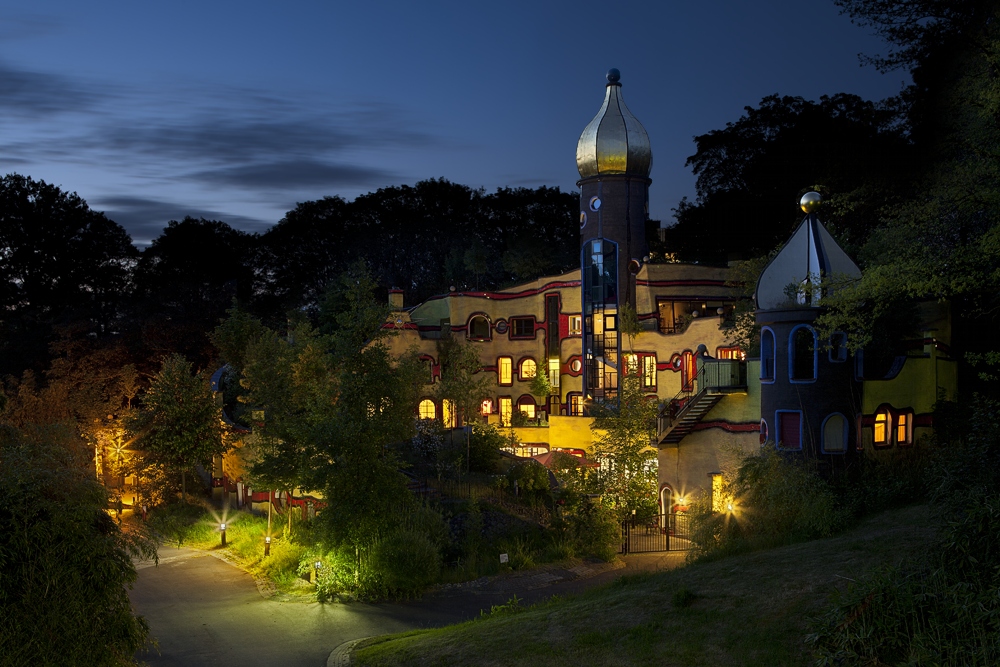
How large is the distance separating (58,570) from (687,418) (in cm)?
2144

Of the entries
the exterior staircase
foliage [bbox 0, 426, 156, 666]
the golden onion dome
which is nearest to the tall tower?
the golden onion dome

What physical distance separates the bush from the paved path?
0.55 meters

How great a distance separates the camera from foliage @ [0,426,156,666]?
9891mm

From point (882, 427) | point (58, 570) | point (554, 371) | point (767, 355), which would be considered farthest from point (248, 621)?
point (554, 371)

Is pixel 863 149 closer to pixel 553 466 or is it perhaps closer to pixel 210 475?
pixel 553 466

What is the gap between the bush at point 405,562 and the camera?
2262cm

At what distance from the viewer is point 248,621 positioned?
68.5ft

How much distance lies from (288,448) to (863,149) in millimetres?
24746

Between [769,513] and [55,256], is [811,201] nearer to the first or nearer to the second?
[769,513]

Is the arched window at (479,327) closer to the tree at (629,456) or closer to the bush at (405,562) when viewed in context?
the tree at (629,456)

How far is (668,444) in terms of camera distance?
29.5 m

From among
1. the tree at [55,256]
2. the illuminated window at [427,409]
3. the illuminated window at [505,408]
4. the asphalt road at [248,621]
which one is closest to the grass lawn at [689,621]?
the asphalt road at [248,621]

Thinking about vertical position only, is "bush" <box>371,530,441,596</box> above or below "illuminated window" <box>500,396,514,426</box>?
below

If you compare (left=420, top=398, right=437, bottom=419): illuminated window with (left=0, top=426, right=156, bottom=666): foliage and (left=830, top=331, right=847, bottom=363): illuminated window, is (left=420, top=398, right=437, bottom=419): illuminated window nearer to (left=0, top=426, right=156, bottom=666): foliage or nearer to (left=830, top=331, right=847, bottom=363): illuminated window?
(left=830, top=331, right=847, bottom=363): illuminated window
